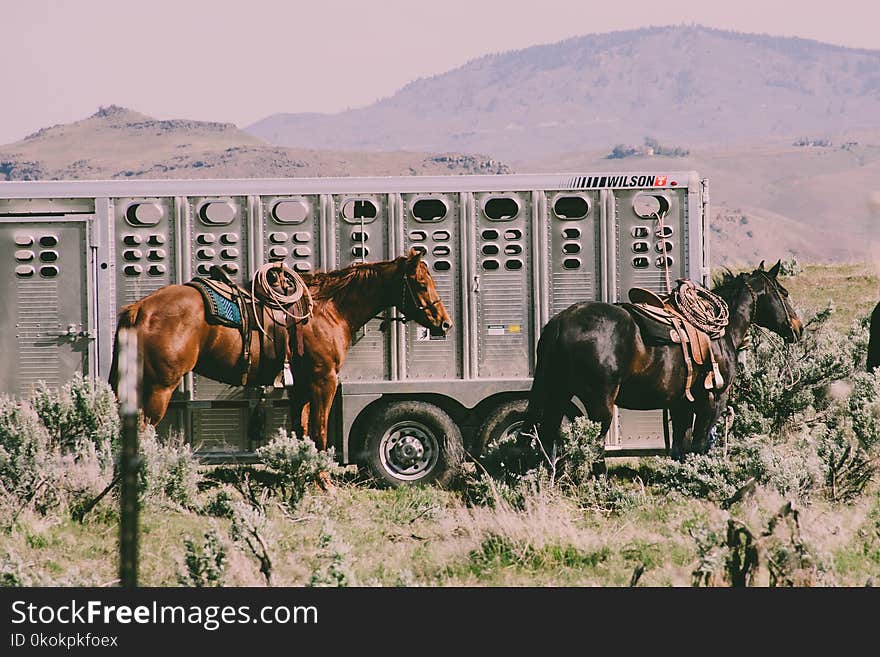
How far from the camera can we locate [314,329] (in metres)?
12.5

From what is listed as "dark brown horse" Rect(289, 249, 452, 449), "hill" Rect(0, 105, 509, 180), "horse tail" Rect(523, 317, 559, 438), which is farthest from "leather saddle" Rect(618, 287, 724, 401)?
"hill" Rect(0, 105, 509, 180)

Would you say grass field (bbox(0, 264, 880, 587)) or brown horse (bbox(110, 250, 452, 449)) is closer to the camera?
grass field (bbox(0, 264, 880, 587))

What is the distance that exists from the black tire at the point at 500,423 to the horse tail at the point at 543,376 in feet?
A: 4.48

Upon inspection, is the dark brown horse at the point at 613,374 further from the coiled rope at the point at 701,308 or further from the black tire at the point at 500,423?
the black tire at the point at 500,423

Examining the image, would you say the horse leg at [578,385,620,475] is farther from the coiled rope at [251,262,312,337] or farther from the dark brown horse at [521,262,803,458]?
the coiled rope at [251,262,312,337]

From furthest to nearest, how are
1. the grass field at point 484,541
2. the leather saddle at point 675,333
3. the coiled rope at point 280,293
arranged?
the coiled rope at point 280,293 < the leather saddle at point 675,333 < the grass field at point 484,541

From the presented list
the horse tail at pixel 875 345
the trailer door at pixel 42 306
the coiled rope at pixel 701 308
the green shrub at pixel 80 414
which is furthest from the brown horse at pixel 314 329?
the horse tail at pixel 875 345

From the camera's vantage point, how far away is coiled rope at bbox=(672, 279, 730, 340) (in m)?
11.7

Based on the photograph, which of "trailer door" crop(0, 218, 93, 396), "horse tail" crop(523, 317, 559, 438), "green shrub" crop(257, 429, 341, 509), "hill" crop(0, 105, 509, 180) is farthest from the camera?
"hill" crop(0, 105, 509, 180)

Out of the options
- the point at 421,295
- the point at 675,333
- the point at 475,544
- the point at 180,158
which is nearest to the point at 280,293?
the point at 421,295

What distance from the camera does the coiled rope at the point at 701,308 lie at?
1171cm

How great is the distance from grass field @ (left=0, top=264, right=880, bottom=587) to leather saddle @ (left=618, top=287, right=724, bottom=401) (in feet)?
3.84

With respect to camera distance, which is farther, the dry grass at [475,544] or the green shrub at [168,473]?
the green shrub at [168,473]
